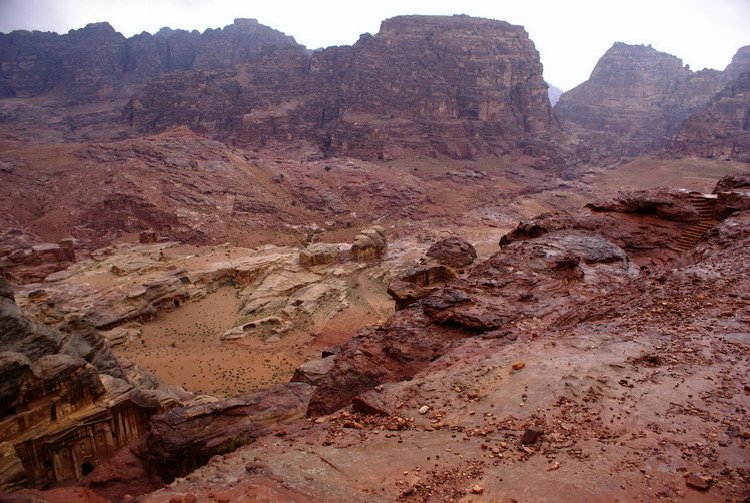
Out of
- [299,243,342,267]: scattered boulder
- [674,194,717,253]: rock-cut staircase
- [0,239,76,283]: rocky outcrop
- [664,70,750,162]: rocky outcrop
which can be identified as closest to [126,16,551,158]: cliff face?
[664,70,750,162]: rocky outcrop

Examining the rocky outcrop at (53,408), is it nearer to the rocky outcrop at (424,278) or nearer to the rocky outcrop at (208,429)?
the rocky outcrop at (208,429)

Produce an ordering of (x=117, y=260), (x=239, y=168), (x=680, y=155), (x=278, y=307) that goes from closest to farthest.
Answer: (x=278, y=307), (x=117, y=260), (x=239, y=168), (x=680, y=155)

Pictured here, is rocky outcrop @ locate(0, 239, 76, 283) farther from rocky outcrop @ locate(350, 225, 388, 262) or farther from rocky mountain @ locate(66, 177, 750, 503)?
rocky mountain @ locate(66, 177, 750, 503)

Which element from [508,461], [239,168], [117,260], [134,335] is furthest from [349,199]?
[508,461]

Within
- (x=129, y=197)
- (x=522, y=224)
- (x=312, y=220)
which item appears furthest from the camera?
(x=312, y=220)

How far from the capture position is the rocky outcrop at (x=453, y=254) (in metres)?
23.6

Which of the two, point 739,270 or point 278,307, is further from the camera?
point 278,307

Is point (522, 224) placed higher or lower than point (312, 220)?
higher

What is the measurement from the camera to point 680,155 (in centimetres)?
7656

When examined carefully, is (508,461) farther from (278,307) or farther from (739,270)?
(278,307)

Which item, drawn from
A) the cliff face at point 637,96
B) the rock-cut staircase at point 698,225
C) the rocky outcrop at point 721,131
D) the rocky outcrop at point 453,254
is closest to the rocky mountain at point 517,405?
the rock-cut staircase at point 698,225

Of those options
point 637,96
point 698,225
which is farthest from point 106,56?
point 698,225

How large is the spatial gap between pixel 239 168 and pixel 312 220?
1225 centimetres

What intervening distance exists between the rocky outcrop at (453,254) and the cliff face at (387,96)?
51030mm
